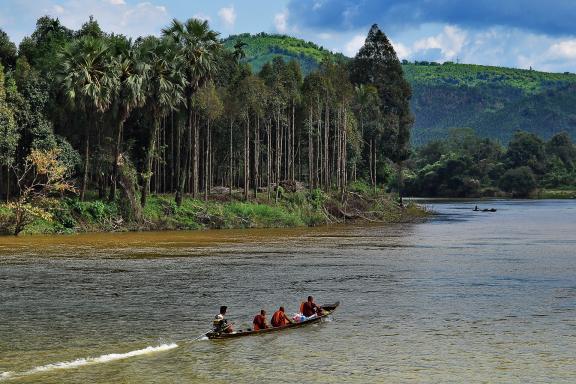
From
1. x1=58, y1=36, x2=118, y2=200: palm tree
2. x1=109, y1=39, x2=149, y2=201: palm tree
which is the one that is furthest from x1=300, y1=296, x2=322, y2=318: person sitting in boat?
x1=109, y1=39, x2=149, y2=201: palm tree

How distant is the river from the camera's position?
22.2 m

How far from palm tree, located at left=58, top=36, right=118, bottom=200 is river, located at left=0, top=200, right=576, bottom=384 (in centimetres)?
1384

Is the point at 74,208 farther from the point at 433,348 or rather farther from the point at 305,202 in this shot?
the point at 433,348

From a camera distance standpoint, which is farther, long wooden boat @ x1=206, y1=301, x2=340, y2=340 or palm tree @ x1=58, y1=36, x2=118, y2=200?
palm tree @ x1=58, y1=36, x2=118, y2=200

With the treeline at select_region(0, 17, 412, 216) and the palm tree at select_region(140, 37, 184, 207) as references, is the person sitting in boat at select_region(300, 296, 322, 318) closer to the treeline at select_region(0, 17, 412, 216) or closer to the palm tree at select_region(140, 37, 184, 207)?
the treeline at select_region(0, 17, 412, 216)

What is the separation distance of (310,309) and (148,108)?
1949 inches

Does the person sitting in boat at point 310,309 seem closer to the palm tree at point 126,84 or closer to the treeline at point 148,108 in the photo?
the treeline at point 148,108

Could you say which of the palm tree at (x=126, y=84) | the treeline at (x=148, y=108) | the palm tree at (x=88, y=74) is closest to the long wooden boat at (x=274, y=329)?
the treeline at (x=148, y=108)

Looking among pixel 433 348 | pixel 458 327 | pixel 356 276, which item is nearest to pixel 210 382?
pixel 433 348

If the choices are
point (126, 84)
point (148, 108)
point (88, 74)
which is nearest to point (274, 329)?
point (88, 74)

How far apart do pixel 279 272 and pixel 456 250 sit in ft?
66.4

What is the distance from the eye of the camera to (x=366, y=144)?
11406 centimetres

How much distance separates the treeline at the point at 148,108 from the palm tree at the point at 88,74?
0.32ft

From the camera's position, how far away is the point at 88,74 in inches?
2630
